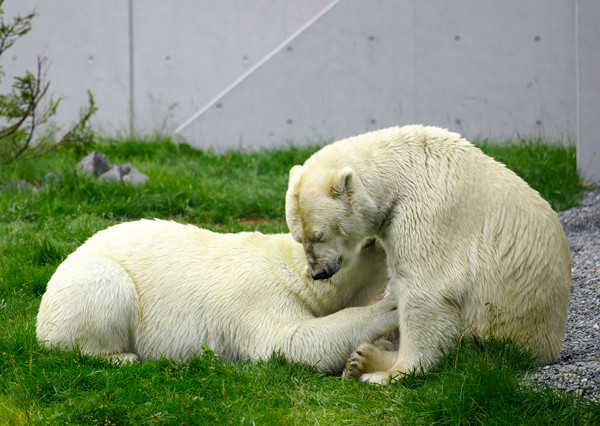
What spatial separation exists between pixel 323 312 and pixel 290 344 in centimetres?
33

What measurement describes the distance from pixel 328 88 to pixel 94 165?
3.78 metres

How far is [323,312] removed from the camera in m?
4.73

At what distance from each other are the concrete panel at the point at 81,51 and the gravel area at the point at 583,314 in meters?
8.52

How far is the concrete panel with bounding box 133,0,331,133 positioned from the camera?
44.9 ft

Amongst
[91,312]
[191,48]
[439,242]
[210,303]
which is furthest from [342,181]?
[191,48]

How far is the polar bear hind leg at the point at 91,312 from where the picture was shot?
4609 millimetres

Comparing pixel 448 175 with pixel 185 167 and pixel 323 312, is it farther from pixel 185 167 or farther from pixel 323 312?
pixel 185 167

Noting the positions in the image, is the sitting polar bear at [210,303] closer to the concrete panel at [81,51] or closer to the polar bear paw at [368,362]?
the polar bear paw at [368,362]

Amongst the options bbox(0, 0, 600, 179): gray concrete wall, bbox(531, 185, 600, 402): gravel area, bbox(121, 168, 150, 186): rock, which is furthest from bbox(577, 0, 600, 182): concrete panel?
bbox(121, 168, 150, 186): rock

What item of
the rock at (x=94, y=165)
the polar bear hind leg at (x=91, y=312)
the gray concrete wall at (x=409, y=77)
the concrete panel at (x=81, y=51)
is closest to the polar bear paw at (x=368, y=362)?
the polar bear hind leg at (x=91, y=312)

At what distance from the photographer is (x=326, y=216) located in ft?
13.8

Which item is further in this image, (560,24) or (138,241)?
(560,24)

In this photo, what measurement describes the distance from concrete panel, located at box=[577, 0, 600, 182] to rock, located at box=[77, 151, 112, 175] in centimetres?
558

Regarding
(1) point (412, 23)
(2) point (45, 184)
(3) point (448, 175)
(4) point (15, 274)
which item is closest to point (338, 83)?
(1) point (412, 23)
